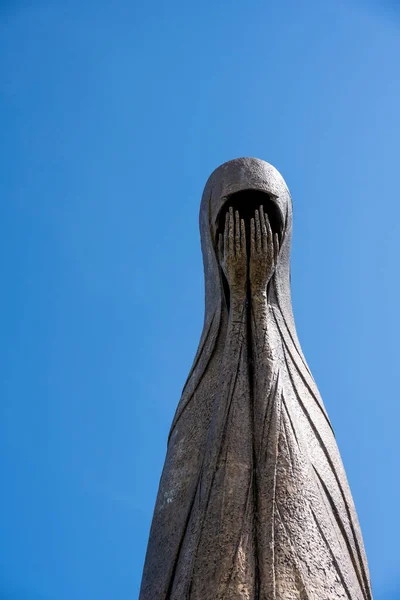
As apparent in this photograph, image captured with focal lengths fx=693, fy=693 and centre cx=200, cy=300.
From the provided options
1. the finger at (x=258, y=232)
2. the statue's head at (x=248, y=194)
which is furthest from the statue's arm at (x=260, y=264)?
the statue's head at (x=248, y=194)

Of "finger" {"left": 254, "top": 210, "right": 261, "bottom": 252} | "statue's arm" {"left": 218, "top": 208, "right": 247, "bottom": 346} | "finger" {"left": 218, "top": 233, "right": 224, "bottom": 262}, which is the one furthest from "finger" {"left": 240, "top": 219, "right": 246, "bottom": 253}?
"finger" {"left": 218, "top": 233, "right": 224, "bottom": 262}

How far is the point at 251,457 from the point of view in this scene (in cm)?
443

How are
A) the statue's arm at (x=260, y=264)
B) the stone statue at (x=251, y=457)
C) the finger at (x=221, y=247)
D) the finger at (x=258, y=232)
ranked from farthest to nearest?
the finger at (x=221, y=247)
the finger at (x=258, y=232)
the statue's arm at (x=260, y=264)
the stone statue at (x=251, y=457)

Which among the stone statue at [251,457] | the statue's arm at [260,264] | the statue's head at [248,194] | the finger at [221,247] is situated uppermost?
the statue's head at [248,194]

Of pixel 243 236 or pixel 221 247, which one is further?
pixel 221 247

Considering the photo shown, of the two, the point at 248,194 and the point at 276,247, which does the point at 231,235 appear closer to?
the point at 276,247

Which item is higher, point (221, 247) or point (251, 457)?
point (221, 247)

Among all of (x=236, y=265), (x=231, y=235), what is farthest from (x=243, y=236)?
(x=236, y=265)

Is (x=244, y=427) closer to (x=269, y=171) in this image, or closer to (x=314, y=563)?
(x=314, y=563)

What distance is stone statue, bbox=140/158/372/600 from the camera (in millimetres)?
3896

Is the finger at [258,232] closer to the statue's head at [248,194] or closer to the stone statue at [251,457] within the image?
the stone statue at [251,457]

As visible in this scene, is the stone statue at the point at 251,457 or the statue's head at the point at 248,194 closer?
the stone statue at the point at 251,457

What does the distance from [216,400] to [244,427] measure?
372mm

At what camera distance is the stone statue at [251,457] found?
390 centimetres
